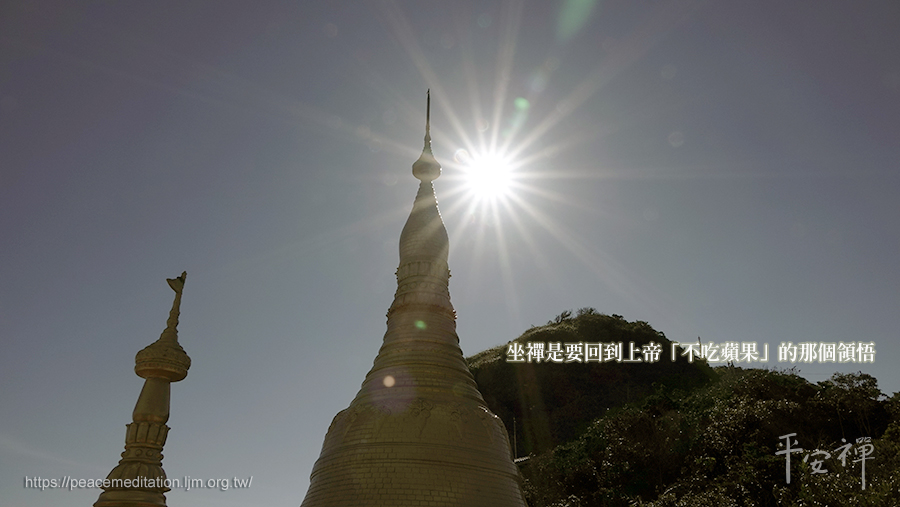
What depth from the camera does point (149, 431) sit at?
1291 centimetres

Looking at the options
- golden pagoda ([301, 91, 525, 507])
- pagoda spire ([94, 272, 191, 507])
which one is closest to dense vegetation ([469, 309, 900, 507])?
golden pagoda ([301, 91, 525, 507])

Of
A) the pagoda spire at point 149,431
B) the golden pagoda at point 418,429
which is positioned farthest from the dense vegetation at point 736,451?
the pagoda spire at point 149,431

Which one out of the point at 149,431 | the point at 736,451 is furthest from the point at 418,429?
the point at 736,451

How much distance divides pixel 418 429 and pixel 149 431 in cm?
815

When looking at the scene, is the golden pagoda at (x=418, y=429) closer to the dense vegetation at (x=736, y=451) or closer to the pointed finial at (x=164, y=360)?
the pointed finial at (x=164, y=360)

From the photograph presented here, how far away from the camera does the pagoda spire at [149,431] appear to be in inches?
483

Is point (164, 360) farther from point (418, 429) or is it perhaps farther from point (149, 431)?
point (418, 429)

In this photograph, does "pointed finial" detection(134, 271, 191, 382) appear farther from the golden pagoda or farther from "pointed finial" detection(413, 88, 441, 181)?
"pointed finial" detection(413, 88, 441, 181)

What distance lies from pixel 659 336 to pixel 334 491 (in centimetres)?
5989

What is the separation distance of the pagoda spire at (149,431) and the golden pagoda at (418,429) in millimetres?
6646

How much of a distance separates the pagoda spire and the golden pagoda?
262 inches

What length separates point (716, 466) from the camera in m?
30.0

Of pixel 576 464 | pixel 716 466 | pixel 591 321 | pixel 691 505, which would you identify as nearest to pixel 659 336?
pixel 591 321

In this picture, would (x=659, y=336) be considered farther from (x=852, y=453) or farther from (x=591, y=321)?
(x=852, y=453)
